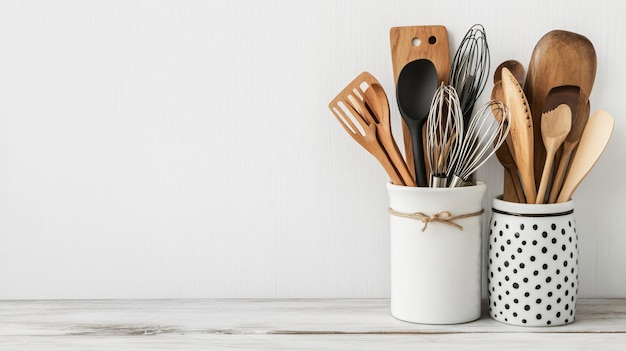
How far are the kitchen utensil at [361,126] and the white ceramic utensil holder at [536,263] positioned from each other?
0.14 m

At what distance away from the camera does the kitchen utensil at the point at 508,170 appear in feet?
3.11

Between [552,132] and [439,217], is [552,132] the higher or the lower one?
the higher one

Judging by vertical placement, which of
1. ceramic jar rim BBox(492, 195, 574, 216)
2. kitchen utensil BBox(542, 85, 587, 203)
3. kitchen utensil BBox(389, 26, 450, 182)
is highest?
kitchen utensil BBox(389, 26, 450, 182)

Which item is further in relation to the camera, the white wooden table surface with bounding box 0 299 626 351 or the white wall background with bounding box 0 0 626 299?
the white wall background with bounding box 0 0 626 299

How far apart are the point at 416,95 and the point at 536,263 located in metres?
0.25

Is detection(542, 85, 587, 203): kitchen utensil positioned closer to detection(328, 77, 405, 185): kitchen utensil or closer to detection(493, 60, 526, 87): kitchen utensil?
detection(493, 60, 526, 87): kitchen utensil

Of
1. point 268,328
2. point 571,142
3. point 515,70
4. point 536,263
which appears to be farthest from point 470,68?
point 268,328

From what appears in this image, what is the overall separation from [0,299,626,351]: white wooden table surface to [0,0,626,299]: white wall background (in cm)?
5

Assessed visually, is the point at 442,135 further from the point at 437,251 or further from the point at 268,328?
the point at 268,328

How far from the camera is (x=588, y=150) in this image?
92cm

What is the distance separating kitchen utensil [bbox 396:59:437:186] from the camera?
36.9 inches

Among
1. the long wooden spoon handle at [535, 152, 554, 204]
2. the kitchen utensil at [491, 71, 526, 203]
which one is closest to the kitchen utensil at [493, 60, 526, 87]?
the kitchen utensil at [491, 71, 526, 203]

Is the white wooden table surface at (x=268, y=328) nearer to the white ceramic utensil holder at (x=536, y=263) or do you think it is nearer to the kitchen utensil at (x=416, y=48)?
the white ceramic utensil holder at (x=536, y=263)

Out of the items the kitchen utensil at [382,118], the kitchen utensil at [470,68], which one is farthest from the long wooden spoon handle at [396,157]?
the kitchen utensil at [470,68]
